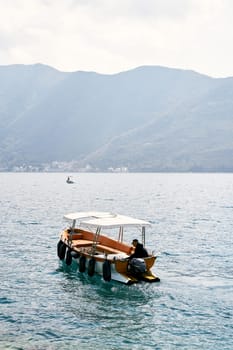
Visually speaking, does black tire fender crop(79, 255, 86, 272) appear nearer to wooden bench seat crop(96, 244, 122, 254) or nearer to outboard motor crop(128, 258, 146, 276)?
wooden bench seat crop(96, 244, 122, 254)

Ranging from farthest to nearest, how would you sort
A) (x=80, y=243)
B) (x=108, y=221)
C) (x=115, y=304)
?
(x=80, y=243) → (x=108, y=221) → (x=115, y=304)

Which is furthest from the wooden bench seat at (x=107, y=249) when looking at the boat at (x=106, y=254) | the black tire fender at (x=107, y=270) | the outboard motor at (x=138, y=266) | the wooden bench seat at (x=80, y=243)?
the outboard motor at (x=138, y=266)

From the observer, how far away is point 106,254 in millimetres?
30359

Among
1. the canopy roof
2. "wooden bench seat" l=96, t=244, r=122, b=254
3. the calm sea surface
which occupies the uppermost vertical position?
the canopy roof

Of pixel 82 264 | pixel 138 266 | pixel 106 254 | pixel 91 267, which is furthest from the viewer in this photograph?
pixel 82 264

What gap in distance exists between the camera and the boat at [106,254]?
28.9 m

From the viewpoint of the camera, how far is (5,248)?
138 ft

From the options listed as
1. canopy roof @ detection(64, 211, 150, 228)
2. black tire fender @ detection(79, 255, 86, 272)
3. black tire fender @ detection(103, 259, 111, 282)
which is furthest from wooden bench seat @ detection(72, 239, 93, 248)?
black tire fender @ detection(103, 259, 111, 282)

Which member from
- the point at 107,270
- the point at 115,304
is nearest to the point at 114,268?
the point at 107,270

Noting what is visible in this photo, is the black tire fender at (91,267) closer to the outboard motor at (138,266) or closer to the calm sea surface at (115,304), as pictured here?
the calm sea surface at (115,304)

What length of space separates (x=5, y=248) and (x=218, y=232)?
2737cm

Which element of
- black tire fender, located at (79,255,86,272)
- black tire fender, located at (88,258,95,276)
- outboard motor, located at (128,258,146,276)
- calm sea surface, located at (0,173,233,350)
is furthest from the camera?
black tire fender, located at (79,255,86,272)

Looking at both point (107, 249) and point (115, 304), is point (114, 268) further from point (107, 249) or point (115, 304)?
point (107, 249)

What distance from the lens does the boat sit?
28.9 metres
